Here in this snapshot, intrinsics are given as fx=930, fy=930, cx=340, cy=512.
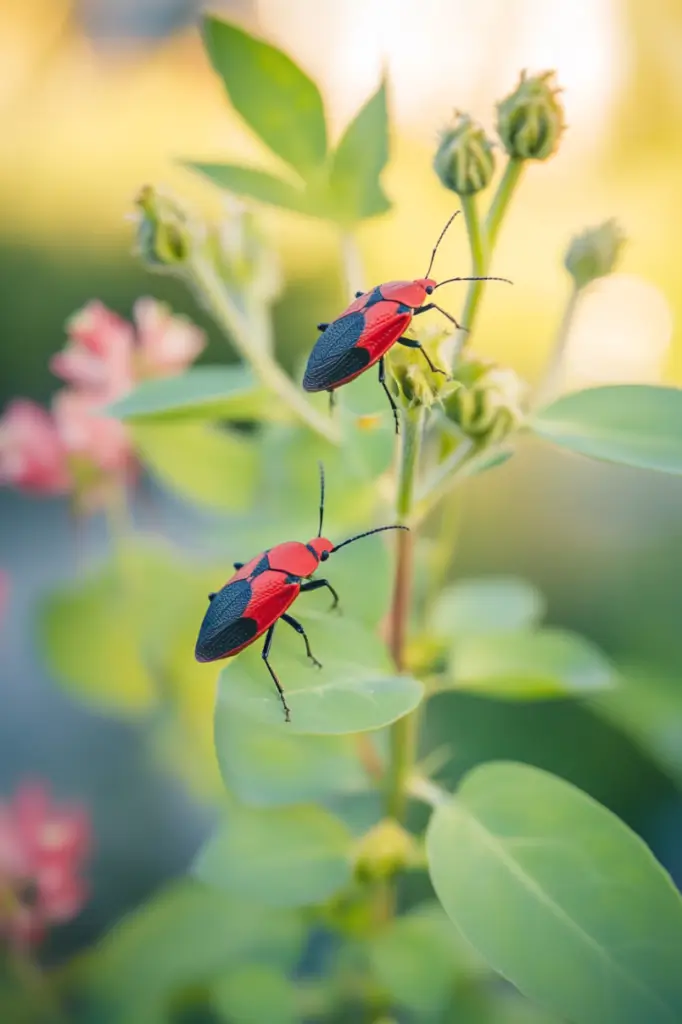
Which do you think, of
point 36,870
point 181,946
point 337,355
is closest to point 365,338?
point 337,355

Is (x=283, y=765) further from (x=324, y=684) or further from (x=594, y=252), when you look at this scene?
(x=594, y=252)

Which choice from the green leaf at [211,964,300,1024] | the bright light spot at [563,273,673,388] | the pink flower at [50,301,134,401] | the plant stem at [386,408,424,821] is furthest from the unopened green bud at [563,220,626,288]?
the bright light spot at [563,273,673,388]

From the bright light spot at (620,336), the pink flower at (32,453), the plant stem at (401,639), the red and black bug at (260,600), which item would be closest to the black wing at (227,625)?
the red and black bug at (260,600)

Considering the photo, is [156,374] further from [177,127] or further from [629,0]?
[177,127]

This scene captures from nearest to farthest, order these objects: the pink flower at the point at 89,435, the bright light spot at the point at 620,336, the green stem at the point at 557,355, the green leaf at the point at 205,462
Answer: the green stem at the point at 557,355, the green leaf at the point at 205,462, the pink flower at the point at 89,435, the bright light spot at the point at 620,336

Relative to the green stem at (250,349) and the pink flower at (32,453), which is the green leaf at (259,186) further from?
the pink flower at (32,453)
